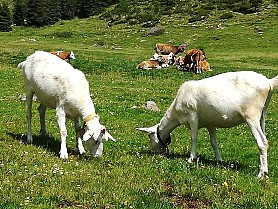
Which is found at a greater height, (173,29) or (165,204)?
(165,204)

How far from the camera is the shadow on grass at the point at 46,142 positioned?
12416 millimetres

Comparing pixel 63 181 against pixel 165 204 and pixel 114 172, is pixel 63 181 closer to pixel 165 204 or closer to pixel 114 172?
pixel 114 172

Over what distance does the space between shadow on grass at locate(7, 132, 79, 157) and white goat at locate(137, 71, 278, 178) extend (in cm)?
323

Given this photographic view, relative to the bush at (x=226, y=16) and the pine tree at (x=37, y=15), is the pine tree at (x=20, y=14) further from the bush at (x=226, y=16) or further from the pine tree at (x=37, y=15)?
the bush at (x=226, y=16)

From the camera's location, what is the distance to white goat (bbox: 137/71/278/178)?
1047cm

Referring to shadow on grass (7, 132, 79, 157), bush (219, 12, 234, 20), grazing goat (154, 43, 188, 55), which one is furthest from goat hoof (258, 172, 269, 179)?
bush (219, 12, 234, 20)

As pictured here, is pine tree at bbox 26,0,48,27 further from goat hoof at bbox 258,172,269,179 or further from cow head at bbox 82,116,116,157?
goat hoof at bbox 258,172,269,179

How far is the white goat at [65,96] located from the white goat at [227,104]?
2149 millimetres

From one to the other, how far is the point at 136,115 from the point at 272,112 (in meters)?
7.48

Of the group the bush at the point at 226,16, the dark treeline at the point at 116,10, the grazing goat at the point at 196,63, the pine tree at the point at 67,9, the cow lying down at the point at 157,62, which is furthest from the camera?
the pine tree at the point at 67,9

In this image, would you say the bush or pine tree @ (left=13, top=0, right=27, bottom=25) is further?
pine tree @ (left=13, top=0, right=27, bottom=25)

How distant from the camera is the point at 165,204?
25.2 feet

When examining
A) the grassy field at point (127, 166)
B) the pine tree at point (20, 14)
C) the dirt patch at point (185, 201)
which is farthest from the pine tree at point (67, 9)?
the dirt patch at point (185, 201)

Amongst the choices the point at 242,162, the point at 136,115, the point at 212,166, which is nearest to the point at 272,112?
the point at 136,115
